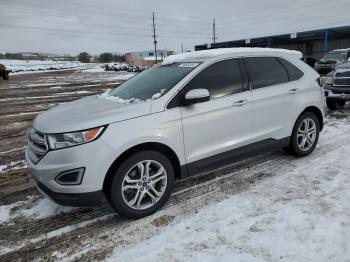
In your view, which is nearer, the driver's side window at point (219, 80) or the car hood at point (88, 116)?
the car hood at point (88, 116)

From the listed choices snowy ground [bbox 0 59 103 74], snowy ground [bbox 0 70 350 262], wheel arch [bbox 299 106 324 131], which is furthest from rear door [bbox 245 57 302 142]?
snowy ground [bbox 0 59 103 74]

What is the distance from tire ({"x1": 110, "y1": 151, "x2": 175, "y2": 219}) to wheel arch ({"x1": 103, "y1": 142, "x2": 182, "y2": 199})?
60 millimetres

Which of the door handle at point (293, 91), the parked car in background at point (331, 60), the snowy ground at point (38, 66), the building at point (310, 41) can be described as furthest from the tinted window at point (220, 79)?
the snowy ground at point (38, 66)

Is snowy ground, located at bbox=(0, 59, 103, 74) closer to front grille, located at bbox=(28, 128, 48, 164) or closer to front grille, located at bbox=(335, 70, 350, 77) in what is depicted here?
front grille, located at bbox=(335, 70, 350, 77)

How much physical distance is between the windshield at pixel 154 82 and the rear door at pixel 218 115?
22 cm

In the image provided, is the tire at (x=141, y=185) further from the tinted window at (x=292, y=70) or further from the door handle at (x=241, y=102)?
the tinted window at (x=292, y=70)

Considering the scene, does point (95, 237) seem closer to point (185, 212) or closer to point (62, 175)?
point (62, 175)

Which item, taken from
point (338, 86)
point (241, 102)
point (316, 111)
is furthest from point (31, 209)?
point (338, 86)

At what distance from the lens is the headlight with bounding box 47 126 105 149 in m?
3.29

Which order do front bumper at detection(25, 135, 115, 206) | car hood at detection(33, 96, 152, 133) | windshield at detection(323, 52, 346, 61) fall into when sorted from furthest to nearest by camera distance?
windshield at detection(323, 52, 346, 61) < car hood at detection(33, 96, 152, 133) < front bumper at detection(25, 135, 115, 206)

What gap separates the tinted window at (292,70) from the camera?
5070mm

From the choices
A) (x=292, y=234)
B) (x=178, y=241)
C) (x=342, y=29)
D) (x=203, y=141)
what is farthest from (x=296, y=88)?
(x=342, y=29)

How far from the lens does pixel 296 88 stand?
16.5 feet

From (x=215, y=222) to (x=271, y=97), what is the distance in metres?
2.10
